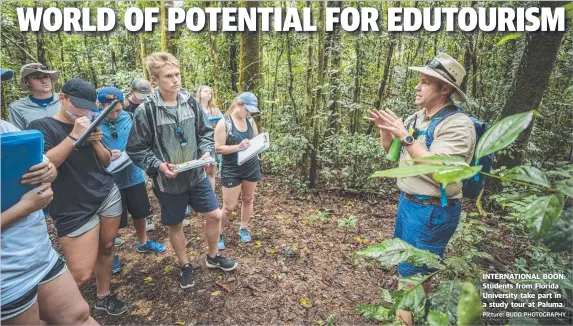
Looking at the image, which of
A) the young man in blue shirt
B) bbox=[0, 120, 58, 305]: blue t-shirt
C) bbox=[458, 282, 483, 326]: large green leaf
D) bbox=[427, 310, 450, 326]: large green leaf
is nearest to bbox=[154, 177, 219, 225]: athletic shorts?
the young man in blue shirt

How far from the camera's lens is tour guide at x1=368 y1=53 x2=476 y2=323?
7.80ft

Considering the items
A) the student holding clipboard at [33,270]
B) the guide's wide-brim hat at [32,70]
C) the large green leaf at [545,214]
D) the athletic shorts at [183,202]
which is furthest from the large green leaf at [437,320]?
the guide's wide-brim hat at [32,70]

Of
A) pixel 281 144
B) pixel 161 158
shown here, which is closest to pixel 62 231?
pixel 161 158

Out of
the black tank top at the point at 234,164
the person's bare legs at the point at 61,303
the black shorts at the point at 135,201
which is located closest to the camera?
the person's bare legs at the point at 61,303

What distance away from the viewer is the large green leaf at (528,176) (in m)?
0.88

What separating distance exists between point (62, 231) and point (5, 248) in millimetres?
1154

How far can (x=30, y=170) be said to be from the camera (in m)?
1.73

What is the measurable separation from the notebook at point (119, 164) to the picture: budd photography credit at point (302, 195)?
0.04 metres

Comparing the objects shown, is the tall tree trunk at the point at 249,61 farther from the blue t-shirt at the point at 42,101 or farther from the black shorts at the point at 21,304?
the black shorts at the point at 21,304

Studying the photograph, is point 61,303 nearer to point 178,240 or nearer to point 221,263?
point 178,240

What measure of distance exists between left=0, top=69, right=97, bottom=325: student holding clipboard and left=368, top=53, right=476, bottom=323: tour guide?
2556mm

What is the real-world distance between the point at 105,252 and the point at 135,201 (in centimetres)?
90

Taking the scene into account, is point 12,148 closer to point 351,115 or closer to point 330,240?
point 330,240

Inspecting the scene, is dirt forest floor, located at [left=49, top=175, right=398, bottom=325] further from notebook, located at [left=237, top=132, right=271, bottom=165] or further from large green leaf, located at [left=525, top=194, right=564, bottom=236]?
large green leaf, located at [left=525, top=194, right=564, bottom=236]
